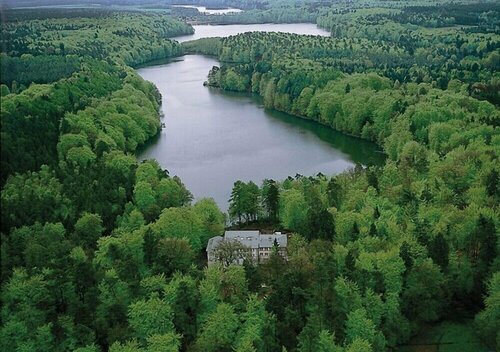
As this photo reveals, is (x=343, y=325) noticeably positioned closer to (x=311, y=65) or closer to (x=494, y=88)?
(x=494, y=88)

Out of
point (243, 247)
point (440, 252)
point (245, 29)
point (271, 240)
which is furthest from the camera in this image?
point (245, 29)

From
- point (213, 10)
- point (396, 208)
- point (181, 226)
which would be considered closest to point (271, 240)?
point (181, 226)

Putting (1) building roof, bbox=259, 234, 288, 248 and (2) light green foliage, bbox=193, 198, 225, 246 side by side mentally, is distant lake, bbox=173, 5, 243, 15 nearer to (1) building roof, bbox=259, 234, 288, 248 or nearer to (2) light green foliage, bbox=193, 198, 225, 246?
(2) light green foliage, bbox=193, 198, 225, 246

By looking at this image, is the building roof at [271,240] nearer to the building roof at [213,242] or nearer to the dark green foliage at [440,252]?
the building roof at [213,242]

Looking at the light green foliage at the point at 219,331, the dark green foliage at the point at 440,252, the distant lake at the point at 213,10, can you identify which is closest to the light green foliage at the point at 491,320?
the dark green foliage at the point at 440,252

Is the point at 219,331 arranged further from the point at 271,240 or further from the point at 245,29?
the point at 245,29

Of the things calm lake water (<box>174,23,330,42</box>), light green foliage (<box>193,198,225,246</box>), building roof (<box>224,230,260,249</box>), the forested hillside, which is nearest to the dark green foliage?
the forested hillside
